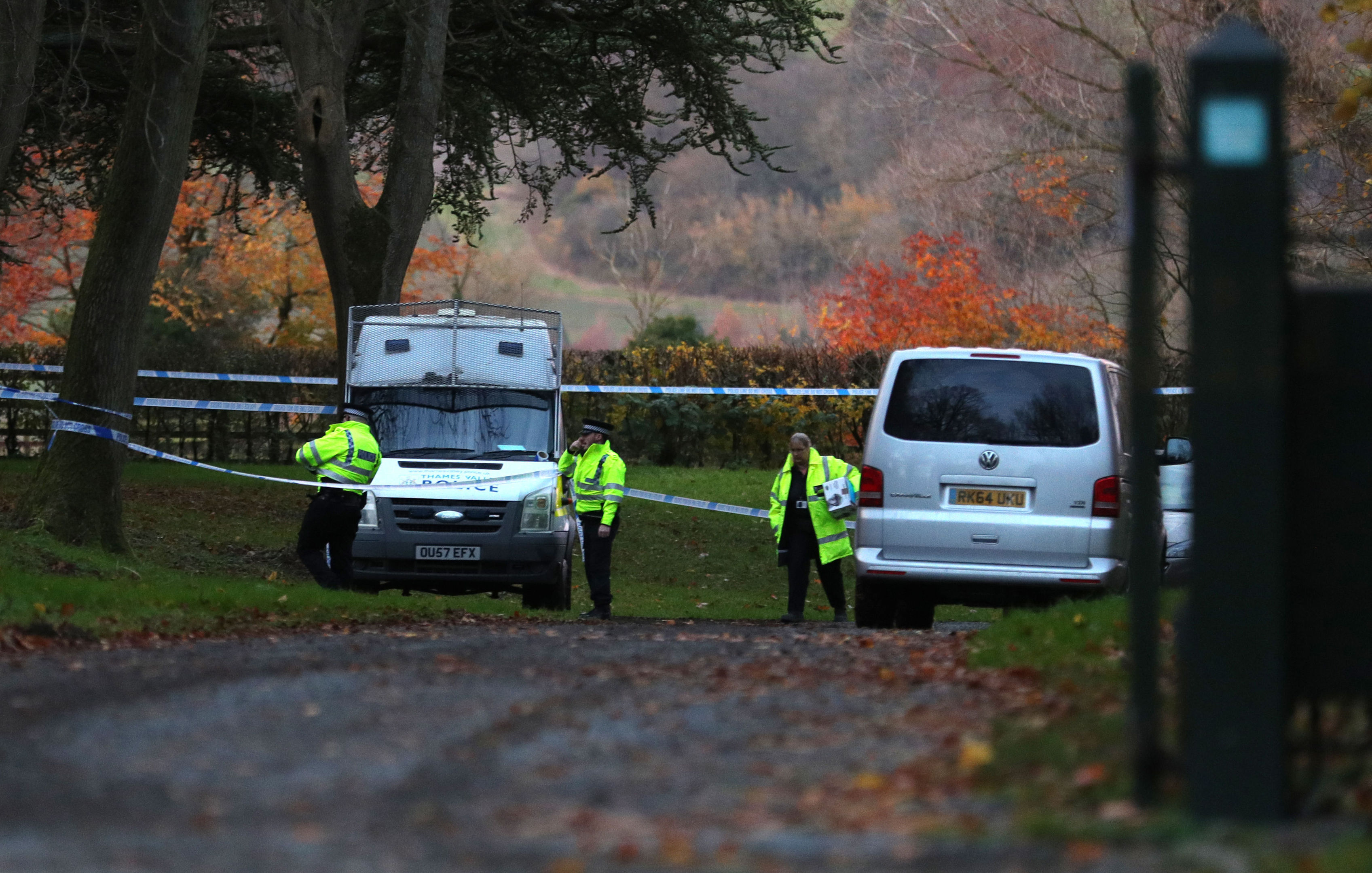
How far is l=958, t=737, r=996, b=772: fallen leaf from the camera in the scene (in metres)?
5.82

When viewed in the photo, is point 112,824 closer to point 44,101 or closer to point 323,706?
point 323,706

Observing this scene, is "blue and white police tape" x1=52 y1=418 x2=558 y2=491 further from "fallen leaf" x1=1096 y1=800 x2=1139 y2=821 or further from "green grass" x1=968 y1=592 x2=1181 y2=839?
"fallen leaf" x1=1096 y1=800 x2=1139 y2=821

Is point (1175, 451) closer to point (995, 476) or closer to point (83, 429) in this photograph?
point (995, 476)

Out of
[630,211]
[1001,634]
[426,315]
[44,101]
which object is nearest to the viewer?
[1001,634]

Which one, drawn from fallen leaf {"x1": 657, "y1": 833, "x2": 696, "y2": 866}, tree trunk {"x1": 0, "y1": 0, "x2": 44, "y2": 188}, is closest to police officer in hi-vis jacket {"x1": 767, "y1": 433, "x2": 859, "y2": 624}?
tree trunk {"x1": 0, "y1": 0, "x2": 44, "y2": 188}

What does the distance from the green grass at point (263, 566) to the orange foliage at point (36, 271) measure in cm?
1259

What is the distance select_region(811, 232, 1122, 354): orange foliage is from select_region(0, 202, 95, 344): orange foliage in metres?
17.1

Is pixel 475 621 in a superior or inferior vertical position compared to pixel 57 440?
inferior

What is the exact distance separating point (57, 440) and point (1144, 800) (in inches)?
501

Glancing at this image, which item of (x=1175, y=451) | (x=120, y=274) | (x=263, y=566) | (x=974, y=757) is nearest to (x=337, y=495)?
(x=120, y=274)

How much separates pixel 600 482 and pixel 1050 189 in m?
20.0

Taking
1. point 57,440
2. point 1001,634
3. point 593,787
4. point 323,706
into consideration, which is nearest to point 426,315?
point 57,440

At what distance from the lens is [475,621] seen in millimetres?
13477

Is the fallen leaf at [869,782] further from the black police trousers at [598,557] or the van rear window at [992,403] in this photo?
the black police trousers at [598,557]
